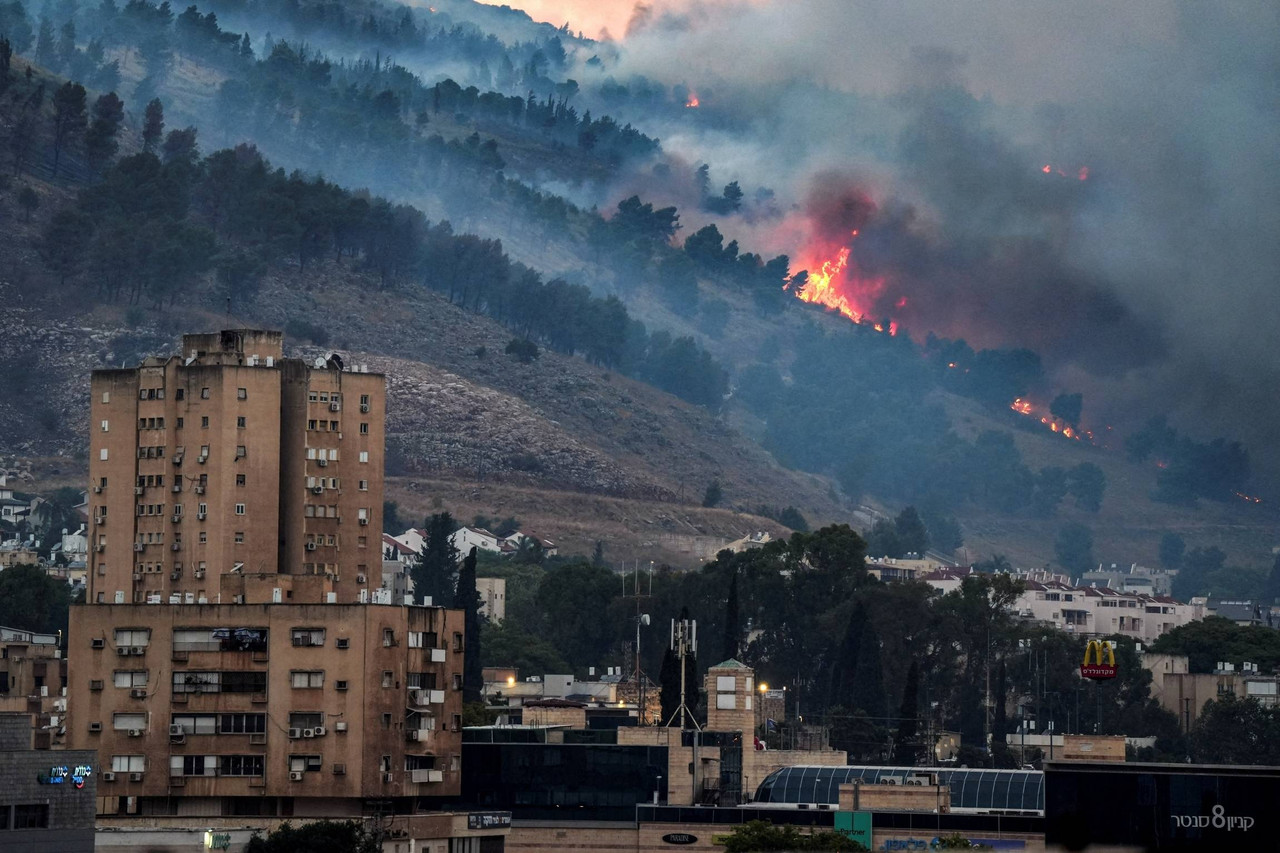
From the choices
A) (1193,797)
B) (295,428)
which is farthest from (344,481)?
(1193,797)

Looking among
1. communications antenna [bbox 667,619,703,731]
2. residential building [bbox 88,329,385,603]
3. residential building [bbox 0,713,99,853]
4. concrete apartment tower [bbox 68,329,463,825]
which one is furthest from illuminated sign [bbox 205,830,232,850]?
residential building [bbox 88,329,385,603]

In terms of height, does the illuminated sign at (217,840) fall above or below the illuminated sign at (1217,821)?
below

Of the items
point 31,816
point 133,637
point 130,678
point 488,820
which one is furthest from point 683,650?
point 31,816

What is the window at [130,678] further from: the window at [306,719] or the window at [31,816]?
the window at [31,816]

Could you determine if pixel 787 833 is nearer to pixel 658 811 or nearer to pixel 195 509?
pixel 658 811

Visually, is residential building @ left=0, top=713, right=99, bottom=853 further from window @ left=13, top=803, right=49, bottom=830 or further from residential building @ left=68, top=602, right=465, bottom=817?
residential building @ left=68, top=602, right=465, bottom=817

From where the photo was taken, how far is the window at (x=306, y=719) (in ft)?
450

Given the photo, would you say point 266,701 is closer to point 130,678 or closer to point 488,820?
point 130,678

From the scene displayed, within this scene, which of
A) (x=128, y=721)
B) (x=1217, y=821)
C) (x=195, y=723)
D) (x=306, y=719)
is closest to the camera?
(x=1217, y=821)

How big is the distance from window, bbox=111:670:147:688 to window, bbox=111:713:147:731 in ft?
4.54

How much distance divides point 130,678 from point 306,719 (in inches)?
340

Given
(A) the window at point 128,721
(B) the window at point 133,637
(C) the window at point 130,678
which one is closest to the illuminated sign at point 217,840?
(A) the window at point 128,721

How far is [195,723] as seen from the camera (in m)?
137

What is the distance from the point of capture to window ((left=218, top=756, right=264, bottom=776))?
136363mm
